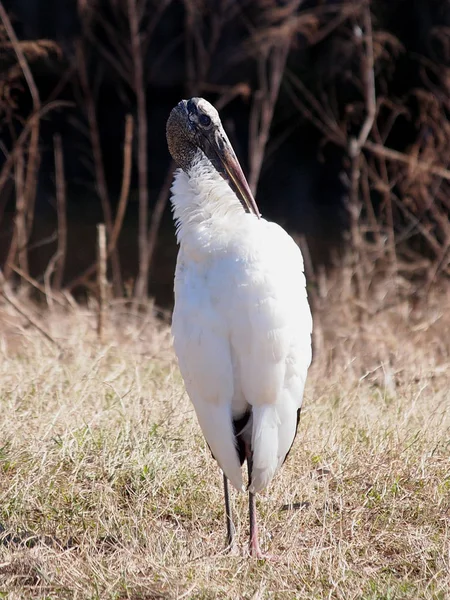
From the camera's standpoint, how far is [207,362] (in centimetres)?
272

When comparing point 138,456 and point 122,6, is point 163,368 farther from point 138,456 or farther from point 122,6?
point 122,6

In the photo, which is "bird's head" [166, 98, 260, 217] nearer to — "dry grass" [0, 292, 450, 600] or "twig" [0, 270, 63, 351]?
"dry grass" [0, 292, 450, 600]

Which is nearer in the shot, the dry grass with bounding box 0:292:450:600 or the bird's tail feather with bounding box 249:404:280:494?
the dry grass with bounding box 0:292:450:600

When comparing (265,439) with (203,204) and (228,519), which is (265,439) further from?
(203,204)

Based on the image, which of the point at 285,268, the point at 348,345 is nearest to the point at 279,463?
the point at 285,268

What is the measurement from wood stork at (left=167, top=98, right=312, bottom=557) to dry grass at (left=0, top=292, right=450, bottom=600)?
8.5 inches

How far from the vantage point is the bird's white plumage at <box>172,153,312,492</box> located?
2.69 meters

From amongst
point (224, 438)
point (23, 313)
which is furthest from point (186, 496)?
point (23, 313)

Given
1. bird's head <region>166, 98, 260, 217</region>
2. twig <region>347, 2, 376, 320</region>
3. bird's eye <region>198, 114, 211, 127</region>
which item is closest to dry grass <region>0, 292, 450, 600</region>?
bird's head <region>166, 98, 260, 217</region>

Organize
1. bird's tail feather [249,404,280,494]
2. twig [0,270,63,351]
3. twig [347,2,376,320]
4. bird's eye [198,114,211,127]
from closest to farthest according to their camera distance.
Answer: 1. bird's tail feather [249,404,280,494]
2. bird's eye [198,114,211,127]
3. twig [0,270,63,351]
4. twig [347,2,376,320]

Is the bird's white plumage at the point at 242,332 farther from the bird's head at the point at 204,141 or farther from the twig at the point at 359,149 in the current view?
the twig at the point at 359,149

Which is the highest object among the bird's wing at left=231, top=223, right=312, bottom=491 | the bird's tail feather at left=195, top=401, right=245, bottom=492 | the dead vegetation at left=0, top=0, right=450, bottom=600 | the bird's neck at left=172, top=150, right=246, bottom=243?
the bird's neck at left=172, top=150, right=246, bottom=243

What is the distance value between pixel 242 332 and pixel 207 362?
134 mm

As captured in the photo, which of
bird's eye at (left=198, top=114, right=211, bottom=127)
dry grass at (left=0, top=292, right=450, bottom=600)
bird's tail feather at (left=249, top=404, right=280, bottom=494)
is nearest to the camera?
dry grass at (left=0, top=292, right=450, bottom=600)
